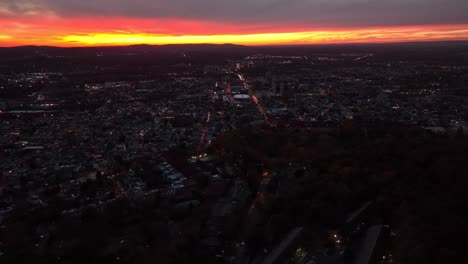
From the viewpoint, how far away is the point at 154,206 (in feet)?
42.3

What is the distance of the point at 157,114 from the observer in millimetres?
29250

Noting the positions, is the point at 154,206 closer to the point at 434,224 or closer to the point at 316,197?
the point at 316,197

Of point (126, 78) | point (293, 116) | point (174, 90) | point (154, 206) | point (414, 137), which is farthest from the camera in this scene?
point (126, 78)

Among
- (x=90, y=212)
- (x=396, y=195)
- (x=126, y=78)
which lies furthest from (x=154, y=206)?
(x=126, y=78)

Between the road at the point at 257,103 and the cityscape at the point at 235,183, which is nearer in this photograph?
the cityscape at the point at 235,183

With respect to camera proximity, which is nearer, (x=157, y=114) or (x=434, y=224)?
(x=434, y=224)

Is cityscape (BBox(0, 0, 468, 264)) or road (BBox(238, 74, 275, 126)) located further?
road (BBox(238, 74, 275, 126))

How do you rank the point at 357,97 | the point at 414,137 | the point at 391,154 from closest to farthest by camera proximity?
the point at 391,154, the point at 414,137, the point at 357,97

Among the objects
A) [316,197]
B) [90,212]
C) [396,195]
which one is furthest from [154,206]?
[396,195]

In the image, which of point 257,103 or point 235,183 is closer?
point 235,183

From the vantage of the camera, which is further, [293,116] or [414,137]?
[293,116]

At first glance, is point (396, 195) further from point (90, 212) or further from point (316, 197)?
point (90, 212)

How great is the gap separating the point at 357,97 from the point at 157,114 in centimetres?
1791

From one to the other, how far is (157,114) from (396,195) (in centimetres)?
2034
